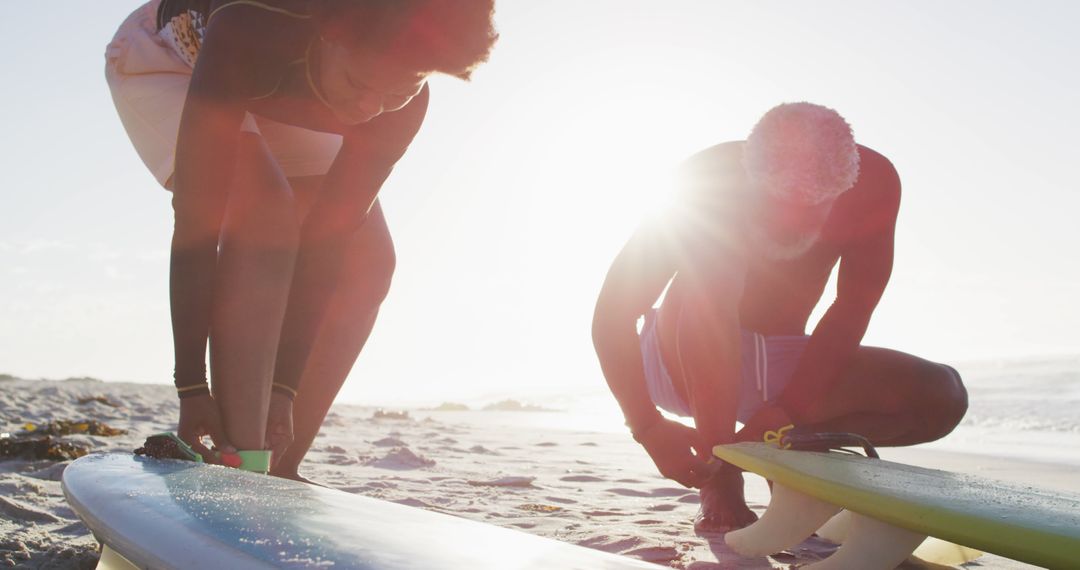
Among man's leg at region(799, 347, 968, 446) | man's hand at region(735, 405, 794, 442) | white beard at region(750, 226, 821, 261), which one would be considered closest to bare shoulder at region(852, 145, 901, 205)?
white beard at region(750, 226, 821, 261)

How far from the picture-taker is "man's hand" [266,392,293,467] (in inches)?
71.7

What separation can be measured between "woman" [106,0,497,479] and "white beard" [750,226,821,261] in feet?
3.45

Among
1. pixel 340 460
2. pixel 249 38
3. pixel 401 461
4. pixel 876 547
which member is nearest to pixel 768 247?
pixel 876 547

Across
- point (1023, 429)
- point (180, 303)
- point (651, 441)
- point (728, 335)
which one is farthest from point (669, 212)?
point (1023, 429)

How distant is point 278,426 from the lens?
72.7 inches

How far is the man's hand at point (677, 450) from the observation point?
2.17 meters

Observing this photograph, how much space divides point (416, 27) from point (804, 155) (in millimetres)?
1149

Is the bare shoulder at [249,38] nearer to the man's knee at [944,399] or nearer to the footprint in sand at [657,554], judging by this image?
the footprint in sand at [657,554]

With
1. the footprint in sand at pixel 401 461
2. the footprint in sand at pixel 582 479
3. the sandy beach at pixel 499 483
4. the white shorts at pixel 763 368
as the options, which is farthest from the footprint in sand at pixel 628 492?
the footprint in sand at pixel 401 461

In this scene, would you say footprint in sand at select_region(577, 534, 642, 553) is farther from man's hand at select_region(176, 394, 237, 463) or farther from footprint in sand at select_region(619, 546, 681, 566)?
man's hand at select_region(176, 394, 237, 463)

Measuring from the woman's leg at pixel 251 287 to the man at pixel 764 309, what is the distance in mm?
1046

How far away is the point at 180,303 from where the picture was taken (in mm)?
1602

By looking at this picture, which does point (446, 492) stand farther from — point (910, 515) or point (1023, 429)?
point (1023, 429)

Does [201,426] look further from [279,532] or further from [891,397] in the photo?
[891,397]
